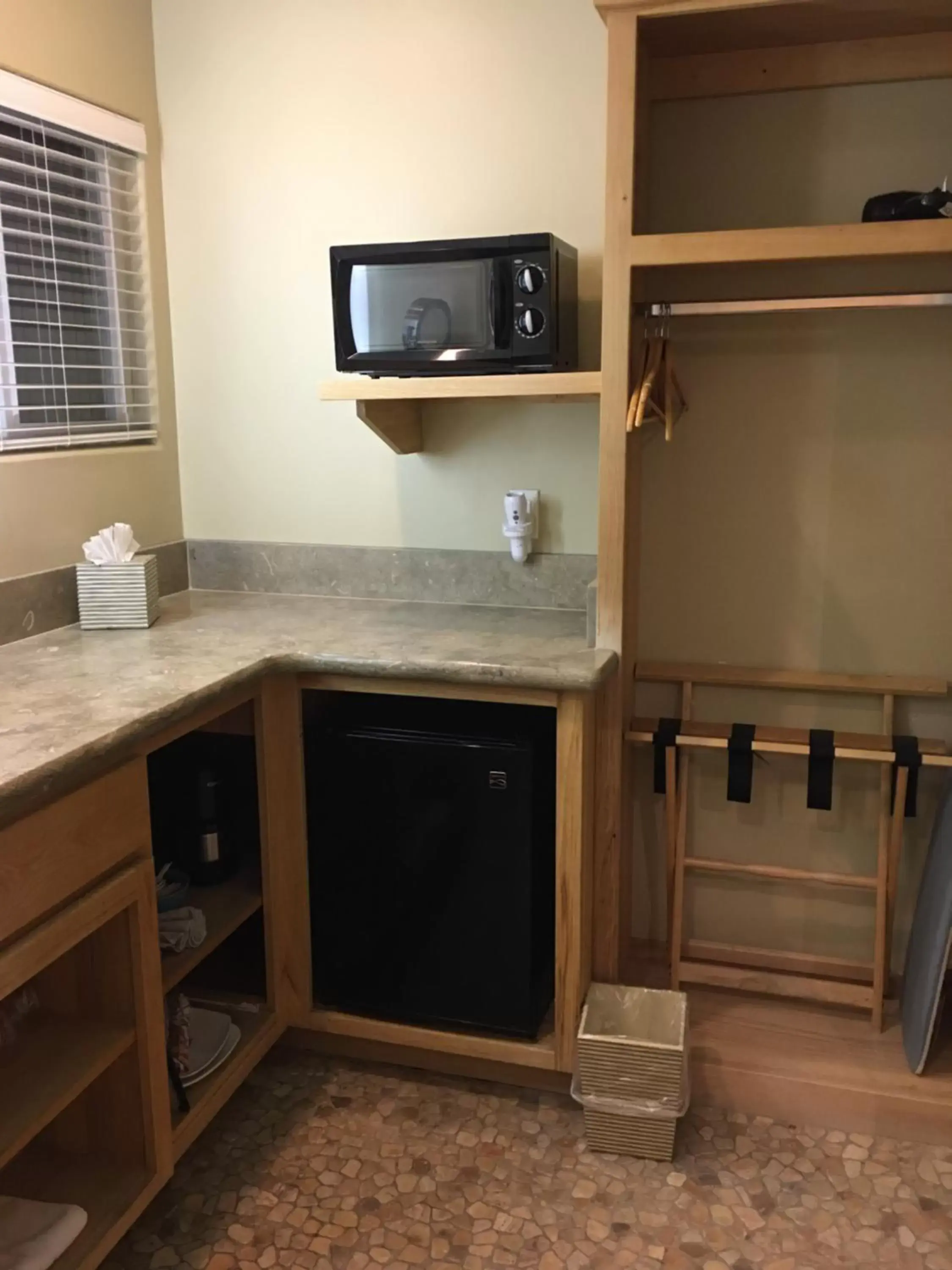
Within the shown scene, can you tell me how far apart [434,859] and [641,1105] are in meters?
0.60

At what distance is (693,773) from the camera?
97.9 inches

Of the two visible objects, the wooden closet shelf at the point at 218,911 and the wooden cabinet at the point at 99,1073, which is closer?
the wooden cabinet at the point at 99,1073

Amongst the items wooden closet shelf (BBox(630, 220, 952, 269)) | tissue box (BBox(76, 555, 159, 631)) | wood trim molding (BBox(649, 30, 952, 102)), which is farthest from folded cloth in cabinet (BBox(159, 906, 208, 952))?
wood trim molding (BBox(649, 30, 952, 102))

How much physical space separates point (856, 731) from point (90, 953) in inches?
62.9

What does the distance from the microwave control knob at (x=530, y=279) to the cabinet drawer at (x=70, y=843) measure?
109 centimetres

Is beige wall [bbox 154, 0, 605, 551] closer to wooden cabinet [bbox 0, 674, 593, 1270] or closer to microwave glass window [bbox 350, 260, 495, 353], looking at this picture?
microwave glass window [bbox 350, 260, 495, 353]

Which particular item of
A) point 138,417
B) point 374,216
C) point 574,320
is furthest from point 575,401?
point 138,417

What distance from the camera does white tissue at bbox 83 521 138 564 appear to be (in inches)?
92.8

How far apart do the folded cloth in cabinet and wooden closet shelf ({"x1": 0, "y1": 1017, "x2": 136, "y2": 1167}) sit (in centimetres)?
27

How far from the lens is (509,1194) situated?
1.97m

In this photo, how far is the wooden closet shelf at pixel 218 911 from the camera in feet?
6.49

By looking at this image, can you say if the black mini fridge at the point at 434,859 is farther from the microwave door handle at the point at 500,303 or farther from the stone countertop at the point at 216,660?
the microwave door handle at the point at 500,303

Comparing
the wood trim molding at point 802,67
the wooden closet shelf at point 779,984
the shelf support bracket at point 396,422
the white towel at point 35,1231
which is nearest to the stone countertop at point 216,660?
the shelf support bracket at point 396,422

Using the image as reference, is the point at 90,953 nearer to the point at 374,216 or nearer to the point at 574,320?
the point at 574,320
